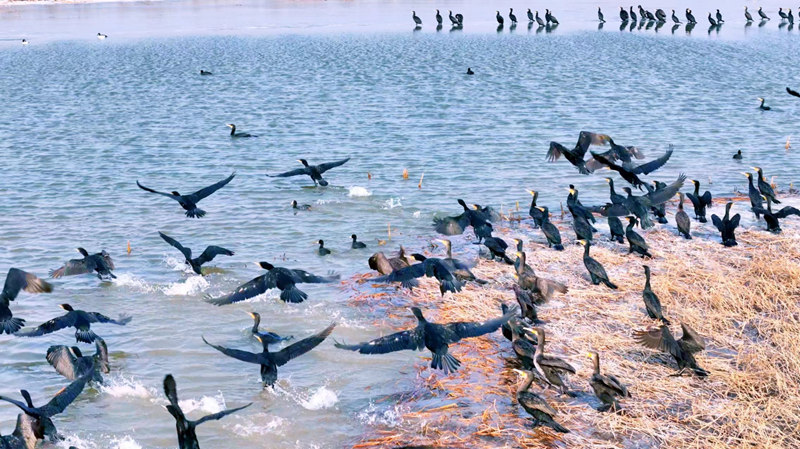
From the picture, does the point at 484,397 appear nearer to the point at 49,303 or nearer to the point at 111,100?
the point at 49,303

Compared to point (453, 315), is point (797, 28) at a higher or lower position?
higher

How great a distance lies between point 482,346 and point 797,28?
5625 cm

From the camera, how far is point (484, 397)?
1081 centimetres

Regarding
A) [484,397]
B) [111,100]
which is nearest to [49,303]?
[484,397]

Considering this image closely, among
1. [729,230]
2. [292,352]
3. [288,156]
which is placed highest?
[729,230]

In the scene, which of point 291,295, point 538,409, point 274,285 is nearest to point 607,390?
point 538,409

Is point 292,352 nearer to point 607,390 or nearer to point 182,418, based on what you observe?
point 182,418

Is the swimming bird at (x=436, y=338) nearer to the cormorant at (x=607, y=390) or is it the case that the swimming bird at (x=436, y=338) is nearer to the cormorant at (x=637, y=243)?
the cormorant at (x=607, y=390)

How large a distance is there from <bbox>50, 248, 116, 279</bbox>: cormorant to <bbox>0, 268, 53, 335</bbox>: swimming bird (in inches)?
87.5

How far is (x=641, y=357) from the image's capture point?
11336 millimetres

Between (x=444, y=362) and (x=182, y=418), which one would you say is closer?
(x=182, y=418)

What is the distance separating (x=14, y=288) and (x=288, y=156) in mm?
13464

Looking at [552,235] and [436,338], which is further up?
[552,235]

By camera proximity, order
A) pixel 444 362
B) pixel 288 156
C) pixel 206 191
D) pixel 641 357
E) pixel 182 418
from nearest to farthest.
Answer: pixel 182 418 < pixel 444 362 < pixel 641 357 < pixel 206 191 < pixel 288 156
